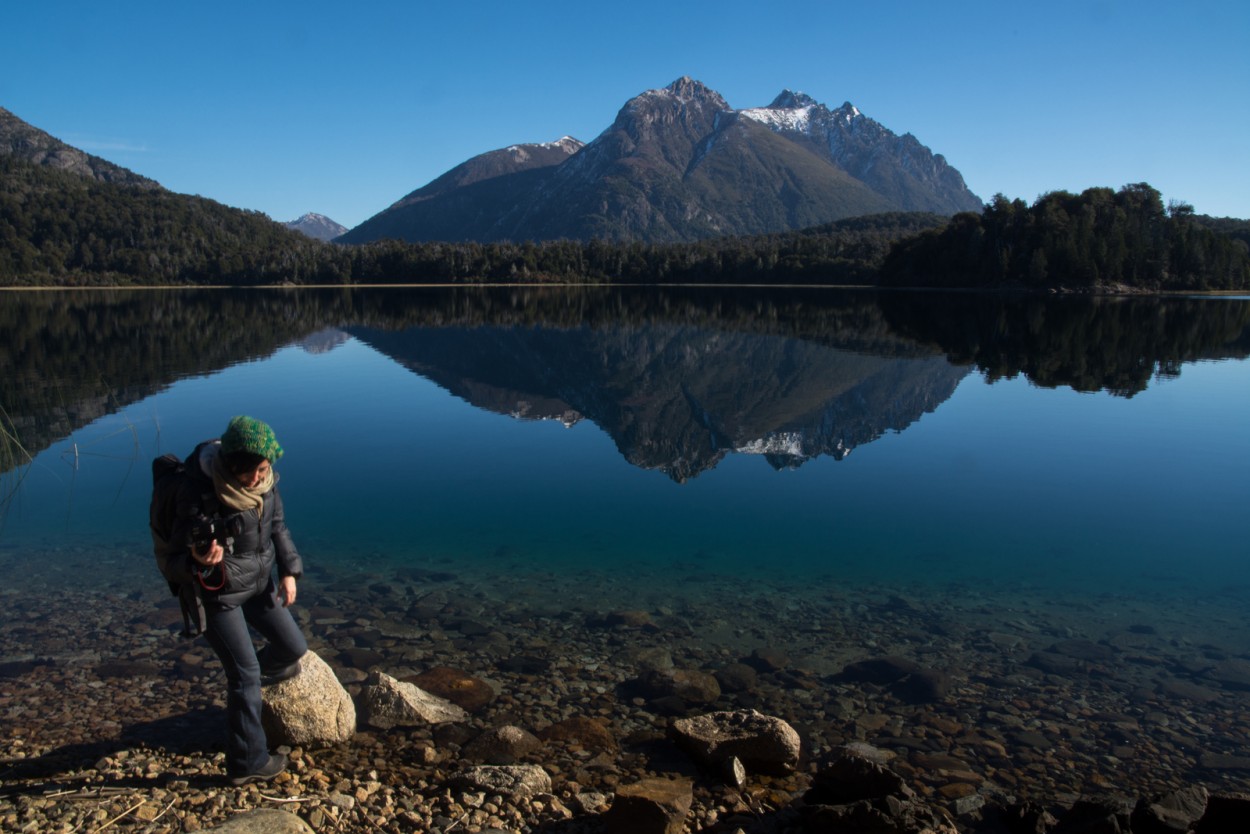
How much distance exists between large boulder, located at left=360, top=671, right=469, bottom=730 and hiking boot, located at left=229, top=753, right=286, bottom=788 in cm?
130

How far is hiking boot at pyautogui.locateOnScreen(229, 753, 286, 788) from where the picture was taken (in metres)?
6.69

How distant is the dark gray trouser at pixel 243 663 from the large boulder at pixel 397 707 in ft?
4.88

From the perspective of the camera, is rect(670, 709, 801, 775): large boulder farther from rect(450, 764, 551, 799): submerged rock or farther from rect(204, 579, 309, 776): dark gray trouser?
rect(204, 579, 309, 776): dark gray trouser

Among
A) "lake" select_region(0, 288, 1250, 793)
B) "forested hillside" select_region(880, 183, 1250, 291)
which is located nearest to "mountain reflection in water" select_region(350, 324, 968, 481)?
"lake" select_region(0, 288, 1250, 793)

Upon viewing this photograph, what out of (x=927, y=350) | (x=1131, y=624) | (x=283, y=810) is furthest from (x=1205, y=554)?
(x=927, y=350)

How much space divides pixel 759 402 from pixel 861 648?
858 inches

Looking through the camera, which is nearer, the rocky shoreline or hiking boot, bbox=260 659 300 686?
the rocky shoreline

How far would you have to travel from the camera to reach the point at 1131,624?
11711 mm

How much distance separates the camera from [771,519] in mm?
16766

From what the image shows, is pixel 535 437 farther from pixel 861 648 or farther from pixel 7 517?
pixel 861 648

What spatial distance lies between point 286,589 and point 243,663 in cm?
65

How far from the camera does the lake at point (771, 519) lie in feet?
33.0

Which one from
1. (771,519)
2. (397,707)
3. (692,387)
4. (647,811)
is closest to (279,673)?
(397,707)

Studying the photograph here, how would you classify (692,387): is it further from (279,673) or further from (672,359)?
(279,673)
